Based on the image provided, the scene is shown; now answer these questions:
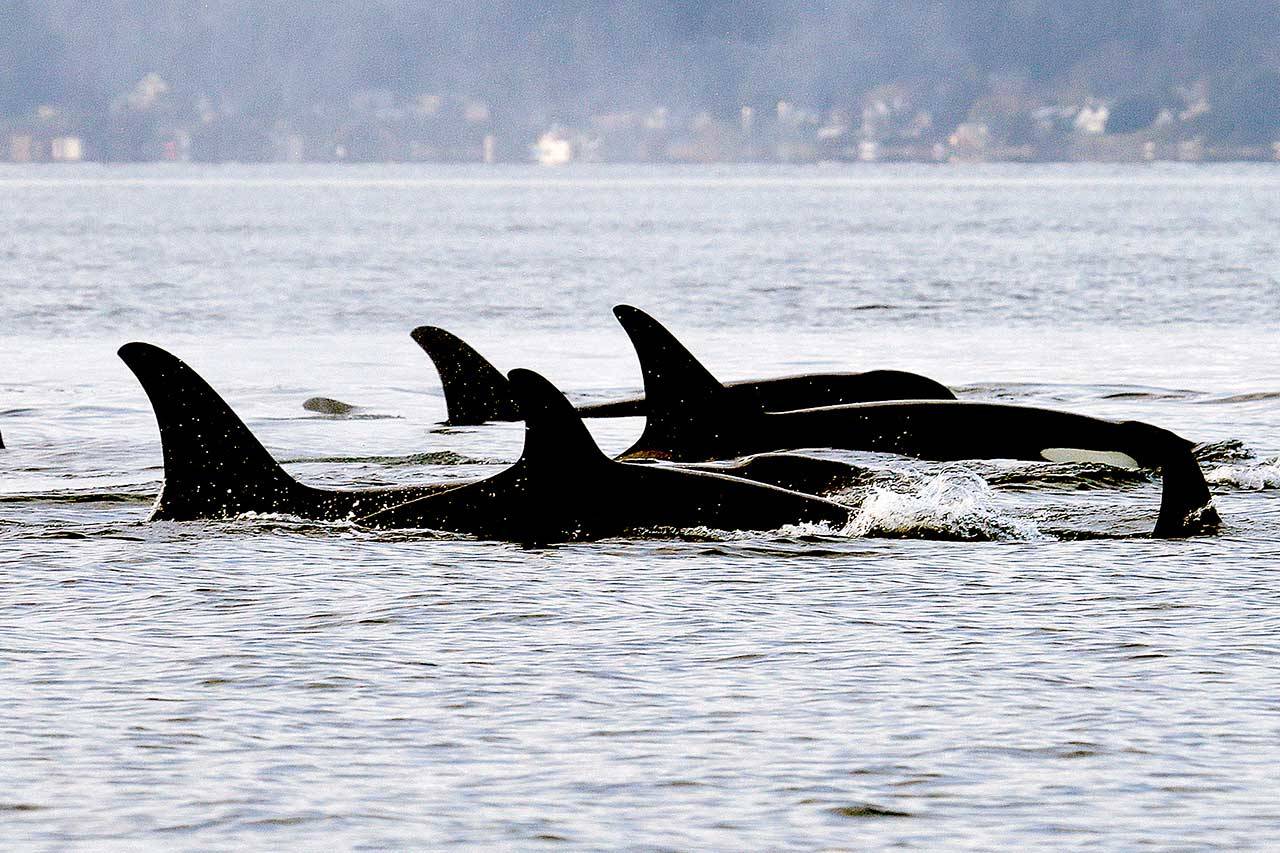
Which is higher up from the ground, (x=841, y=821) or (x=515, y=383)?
(x=515, y=383)

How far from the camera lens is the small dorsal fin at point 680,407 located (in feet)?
63.4

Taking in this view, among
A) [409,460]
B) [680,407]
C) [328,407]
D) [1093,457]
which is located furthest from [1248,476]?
[328,407]

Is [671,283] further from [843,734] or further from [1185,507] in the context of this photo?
[843,734]

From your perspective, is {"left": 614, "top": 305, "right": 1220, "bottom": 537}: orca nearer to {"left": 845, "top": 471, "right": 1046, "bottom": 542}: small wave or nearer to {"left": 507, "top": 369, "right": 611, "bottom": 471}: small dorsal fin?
{"left": 845, "top": 471, "right": 1046, "bottom": 542}: small wave

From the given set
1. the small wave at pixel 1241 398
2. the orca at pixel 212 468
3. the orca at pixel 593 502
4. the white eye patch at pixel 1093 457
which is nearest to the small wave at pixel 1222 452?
the white eye patch at pixel 1093 457

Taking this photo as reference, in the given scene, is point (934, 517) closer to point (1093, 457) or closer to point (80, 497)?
point (1093, 457)

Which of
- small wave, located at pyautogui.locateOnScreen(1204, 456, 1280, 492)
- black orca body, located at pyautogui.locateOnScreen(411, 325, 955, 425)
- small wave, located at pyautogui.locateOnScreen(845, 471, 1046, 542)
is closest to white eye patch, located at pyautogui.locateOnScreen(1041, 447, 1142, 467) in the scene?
small wave, located at pyautogui.locateOnScreen(1204, 456, 1280, 492)

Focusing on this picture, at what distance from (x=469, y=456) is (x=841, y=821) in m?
12.7

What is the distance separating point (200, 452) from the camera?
15680 mm

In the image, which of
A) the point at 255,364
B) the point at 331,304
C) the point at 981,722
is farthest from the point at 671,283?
the point at 981,722

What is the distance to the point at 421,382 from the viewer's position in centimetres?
3072

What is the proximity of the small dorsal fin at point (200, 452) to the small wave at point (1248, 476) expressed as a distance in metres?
7.20

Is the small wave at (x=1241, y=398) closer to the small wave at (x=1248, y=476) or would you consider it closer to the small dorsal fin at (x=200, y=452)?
the small wave at (x=1248, y=476)

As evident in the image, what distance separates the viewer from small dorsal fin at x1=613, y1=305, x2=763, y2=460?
19312 millimetres
